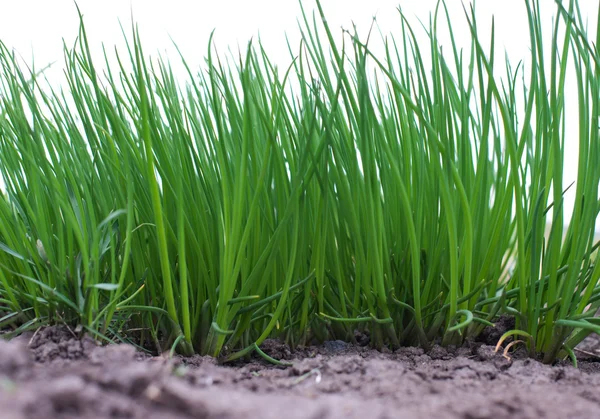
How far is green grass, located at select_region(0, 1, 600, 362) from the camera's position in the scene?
2.79 feet

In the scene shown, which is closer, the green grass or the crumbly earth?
the crumbly earth

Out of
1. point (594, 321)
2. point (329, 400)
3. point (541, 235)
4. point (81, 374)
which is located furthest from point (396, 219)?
point (81, 374)

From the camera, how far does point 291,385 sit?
2.36ft

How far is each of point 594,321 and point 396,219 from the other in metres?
0.35

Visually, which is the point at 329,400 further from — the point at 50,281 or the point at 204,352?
the point at 50,281

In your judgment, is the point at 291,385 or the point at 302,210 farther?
the point at 302,210

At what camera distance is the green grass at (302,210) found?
85 centimetres

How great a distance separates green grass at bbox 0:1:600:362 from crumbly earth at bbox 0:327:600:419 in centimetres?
6

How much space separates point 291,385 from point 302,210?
0.95 feet

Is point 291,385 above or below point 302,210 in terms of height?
below

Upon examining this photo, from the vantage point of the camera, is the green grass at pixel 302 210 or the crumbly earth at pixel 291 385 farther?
the green grass at pixel 302 210

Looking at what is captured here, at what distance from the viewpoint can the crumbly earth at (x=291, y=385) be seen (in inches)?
18.1

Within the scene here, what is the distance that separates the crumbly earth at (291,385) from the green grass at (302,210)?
0.06 metres

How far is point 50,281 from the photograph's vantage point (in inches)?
36.1
